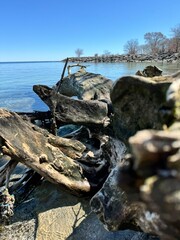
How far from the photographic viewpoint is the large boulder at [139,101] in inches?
77.3

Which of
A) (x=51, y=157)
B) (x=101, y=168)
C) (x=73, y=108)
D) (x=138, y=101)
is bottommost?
(x=101, y=168)

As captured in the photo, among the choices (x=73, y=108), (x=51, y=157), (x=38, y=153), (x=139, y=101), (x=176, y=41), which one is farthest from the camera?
(x=176, y=41)

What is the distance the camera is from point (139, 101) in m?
2.22

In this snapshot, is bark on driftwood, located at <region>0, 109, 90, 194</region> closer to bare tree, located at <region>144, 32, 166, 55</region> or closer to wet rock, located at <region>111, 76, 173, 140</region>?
wet rock, located at <region>111, 76, 173, 140</region>

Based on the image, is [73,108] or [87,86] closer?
[73,108]

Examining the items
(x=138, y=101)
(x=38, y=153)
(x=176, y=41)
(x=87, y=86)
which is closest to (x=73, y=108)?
(x=38, y=153)

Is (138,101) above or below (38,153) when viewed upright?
above

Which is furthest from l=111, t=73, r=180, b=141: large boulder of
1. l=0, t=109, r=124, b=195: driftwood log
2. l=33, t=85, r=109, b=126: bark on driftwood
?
l=33, t=85, r=109, b=126: bark on driftwood

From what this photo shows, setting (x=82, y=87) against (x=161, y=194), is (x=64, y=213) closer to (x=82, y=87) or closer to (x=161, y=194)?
(x=161, y=194)

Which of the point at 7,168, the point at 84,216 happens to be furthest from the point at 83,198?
the point at 7,168

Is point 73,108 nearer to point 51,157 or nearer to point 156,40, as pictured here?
point 51,157

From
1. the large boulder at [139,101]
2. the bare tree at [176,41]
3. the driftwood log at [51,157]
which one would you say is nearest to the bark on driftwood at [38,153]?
the driftwood log at [51,157]

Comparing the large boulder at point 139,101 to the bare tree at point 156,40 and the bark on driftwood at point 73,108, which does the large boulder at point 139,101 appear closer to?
the bark on driftwood at point 73,108

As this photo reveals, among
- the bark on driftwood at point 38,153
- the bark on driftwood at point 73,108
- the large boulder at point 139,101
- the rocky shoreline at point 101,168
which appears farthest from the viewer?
the bark on driftwood at point 73,108
